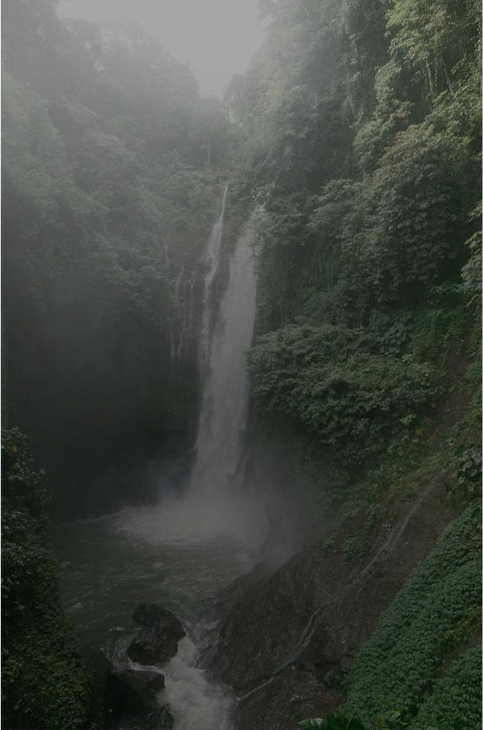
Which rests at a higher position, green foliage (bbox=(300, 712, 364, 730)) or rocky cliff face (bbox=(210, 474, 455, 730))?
green foliage (bbox=(300, 712, 364, 730))

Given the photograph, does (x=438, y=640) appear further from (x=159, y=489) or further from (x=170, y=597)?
(x=159, y=489)

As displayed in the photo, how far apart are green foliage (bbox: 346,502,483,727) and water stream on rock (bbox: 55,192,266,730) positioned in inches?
103

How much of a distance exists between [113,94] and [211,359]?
16.2 m

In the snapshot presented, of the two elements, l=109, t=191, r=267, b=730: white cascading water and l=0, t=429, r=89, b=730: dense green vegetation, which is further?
l=109, t=191, r=267, b=730: white cascading water

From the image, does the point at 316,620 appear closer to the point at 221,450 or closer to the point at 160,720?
the point at 160,720

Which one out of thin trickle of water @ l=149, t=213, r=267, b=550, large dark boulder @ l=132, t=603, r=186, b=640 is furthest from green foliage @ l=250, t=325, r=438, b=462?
large dark boulder @ l=132, t=603, r=186, b=640

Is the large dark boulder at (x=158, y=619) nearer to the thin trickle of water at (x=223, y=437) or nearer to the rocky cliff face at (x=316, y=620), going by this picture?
the rocky cliff face at (x=316, y=620)

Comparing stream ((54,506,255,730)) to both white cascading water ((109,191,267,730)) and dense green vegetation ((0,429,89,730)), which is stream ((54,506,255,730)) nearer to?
white cascading water ((109,191,267,730))

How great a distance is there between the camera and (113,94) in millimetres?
25219

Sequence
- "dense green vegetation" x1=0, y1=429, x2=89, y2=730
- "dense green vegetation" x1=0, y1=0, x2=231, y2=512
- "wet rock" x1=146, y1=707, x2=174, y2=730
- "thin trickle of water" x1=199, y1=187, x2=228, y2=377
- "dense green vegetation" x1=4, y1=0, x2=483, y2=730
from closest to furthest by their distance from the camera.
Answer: "dense green vegetation" x1=0, y1=429, x2=89, y2=730 < "dense green vegetation" x1=4, y1=0, x2=483, y2=730 < "wet rock" x1=146, y1=707, x2=174, y2=730 < "dense green vegetation" x1=0, y1=0, x2=231, y2=512 < "thin trickle of water" x1=199, y1=187, x2=228, y2=377

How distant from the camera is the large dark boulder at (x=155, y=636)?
30.0ft

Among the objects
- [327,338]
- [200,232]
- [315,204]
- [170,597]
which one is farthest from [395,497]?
[200,232]

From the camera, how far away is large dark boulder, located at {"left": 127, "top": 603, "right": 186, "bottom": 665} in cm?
916

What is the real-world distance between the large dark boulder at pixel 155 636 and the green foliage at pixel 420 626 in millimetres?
4043
